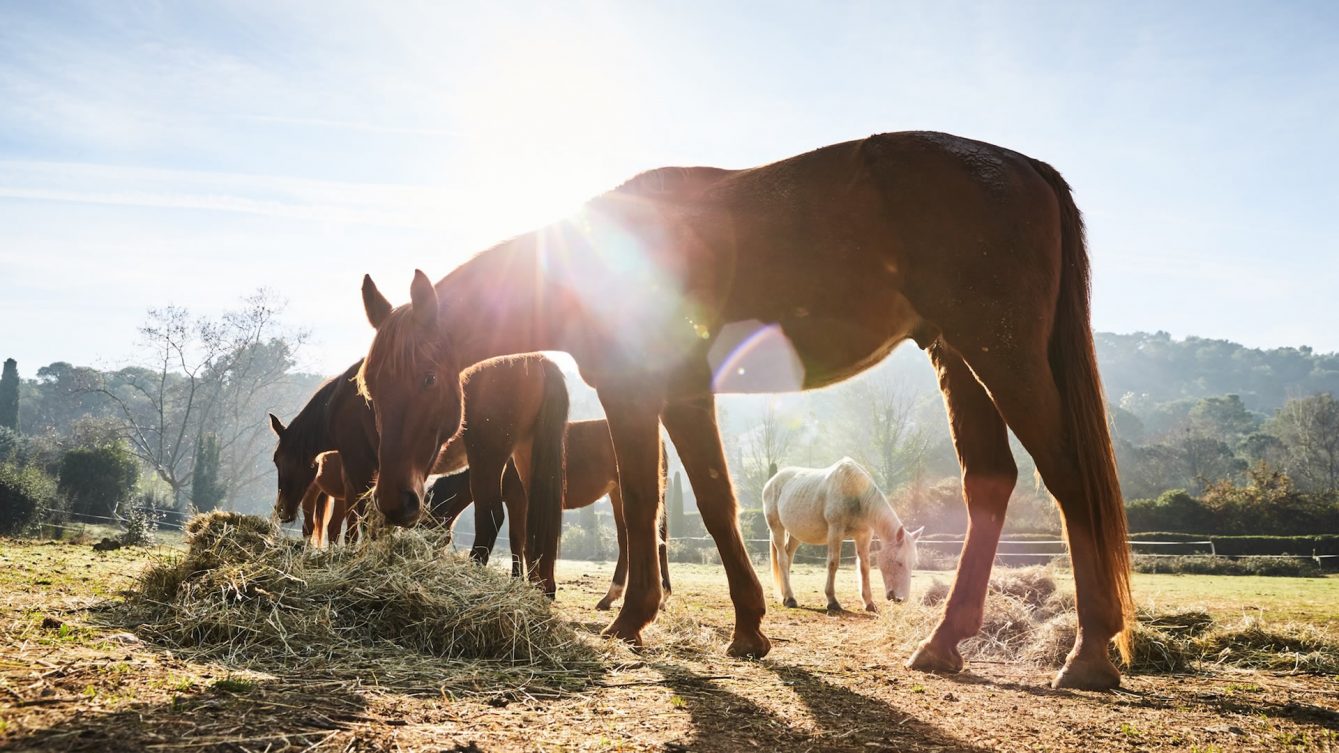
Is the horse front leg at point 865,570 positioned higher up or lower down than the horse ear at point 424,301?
lower down

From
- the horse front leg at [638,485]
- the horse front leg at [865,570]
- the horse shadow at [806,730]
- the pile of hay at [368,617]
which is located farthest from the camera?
the horse front leg at [865,570]

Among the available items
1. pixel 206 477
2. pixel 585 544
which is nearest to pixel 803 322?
pixel 585 544

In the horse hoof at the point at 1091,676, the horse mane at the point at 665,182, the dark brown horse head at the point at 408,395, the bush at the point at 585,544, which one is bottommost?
the bush at the point at 585,544

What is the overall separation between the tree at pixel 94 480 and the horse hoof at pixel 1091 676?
33.7m

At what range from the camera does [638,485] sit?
4055 millimetres

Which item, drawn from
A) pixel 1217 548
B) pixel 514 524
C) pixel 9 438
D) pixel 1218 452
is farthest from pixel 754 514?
pixel 1218 452

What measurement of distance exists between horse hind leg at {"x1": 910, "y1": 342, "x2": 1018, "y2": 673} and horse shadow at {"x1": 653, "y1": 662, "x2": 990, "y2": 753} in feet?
3.41

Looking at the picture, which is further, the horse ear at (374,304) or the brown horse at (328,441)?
the brown horse at (328,441)

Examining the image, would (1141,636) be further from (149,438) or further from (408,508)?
(149,438)

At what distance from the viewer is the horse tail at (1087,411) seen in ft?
11.2

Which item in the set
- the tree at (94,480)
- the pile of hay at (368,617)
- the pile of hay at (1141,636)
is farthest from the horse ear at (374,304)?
the tree at (94,480)

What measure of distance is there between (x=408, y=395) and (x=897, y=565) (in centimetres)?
879

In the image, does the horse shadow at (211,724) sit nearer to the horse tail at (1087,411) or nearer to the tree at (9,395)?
the horse tail at (1087,411)

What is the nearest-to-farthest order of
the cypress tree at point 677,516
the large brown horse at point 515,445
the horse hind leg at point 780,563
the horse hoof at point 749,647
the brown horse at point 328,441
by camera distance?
the horse hoof at point 749,647, the large brown horse at point 515,445, the brown horse at point 328,441, the horse hind leg at point 780,563, the cypress tree at point 677,516
